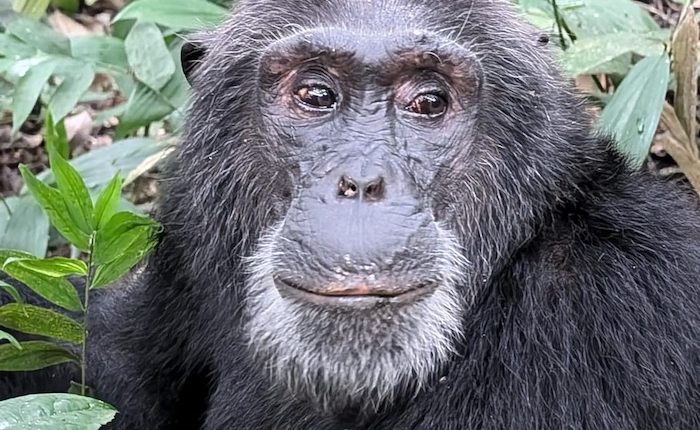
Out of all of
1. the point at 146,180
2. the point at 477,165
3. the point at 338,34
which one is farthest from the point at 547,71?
the point at 146,180

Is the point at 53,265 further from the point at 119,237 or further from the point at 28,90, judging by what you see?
the point at 28,90

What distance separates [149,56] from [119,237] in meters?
2.00

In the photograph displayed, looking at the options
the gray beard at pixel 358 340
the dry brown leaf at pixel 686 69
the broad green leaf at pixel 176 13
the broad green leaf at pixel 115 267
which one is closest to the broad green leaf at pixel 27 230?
the broad green leaf at pixel 176 13

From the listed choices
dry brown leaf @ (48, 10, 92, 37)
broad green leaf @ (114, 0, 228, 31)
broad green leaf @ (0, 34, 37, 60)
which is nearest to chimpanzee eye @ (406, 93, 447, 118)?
broad green leaf @ (114, 0, 228, 31)

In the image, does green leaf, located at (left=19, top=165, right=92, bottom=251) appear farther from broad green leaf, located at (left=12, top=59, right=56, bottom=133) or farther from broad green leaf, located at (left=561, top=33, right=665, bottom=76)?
broad green leaf, located at (left=561, top=33, right=665, bottom=76)

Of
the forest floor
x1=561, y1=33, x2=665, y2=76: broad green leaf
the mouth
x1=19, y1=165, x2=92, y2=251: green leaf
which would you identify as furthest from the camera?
the forest floor

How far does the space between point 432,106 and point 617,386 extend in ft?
3.32

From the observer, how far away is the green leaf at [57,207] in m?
4.13

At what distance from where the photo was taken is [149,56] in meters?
6.00

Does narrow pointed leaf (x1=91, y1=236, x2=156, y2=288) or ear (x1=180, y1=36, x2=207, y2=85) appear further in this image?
ear (x1=180, y1=36, x2=207, y2=85)

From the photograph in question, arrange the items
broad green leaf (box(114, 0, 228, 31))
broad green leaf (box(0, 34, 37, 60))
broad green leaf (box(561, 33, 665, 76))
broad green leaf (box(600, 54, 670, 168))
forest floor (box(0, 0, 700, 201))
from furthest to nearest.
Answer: forest floor (box(0, 0, 700, 201)) → broad green leaf (box(0, 34, 37, 60)) → broad green leaf (box(114, 0, 228, 31)) → broad green leaf (box(561, 33, 665, 76)) → broad green leaf (box(600, 54, 670, 168))

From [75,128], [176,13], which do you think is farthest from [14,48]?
[75,128]

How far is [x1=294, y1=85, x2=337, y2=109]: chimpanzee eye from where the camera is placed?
12.9ft

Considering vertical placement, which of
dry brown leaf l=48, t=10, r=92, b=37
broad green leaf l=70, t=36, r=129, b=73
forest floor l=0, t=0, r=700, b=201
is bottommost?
forest floor l=0, t=0, r=700, b=201
